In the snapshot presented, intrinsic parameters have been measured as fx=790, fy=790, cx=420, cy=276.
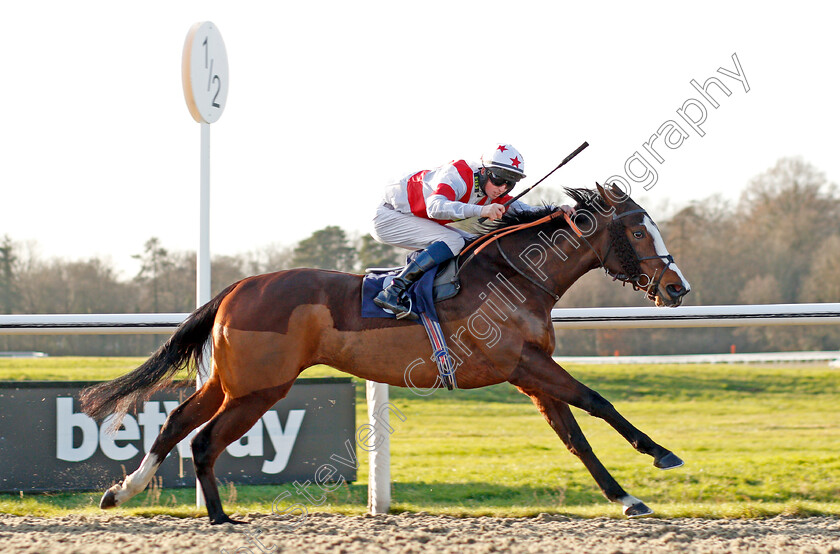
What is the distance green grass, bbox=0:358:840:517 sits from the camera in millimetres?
4887

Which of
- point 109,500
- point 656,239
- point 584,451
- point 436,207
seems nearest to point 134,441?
point 109,500

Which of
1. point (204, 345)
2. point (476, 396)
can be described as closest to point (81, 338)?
point (476, 396)

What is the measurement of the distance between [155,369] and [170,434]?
0.39m

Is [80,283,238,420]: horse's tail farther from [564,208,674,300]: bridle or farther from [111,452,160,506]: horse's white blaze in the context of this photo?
[564,208,674,300]: bridle

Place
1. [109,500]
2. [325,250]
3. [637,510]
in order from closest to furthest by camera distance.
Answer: [637,510]
[109,500]
[325,250]

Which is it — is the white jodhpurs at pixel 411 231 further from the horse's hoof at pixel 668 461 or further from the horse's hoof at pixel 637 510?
the horse's hoof at pixel 637 510

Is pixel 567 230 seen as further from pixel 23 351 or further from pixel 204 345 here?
pixel 23 351

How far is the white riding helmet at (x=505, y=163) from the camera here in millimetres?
4328

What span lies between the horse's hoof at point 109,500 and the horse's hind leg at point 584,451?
235 centimetres

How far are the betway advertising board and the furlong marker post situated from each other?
1.17 ft

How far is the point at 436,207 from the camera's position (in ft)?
13.4

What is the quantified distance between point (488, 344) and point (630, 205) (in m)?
1.09

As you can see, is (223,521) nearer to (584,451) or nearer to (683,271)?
(584,451)

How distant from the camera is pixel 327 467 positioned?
505cm
